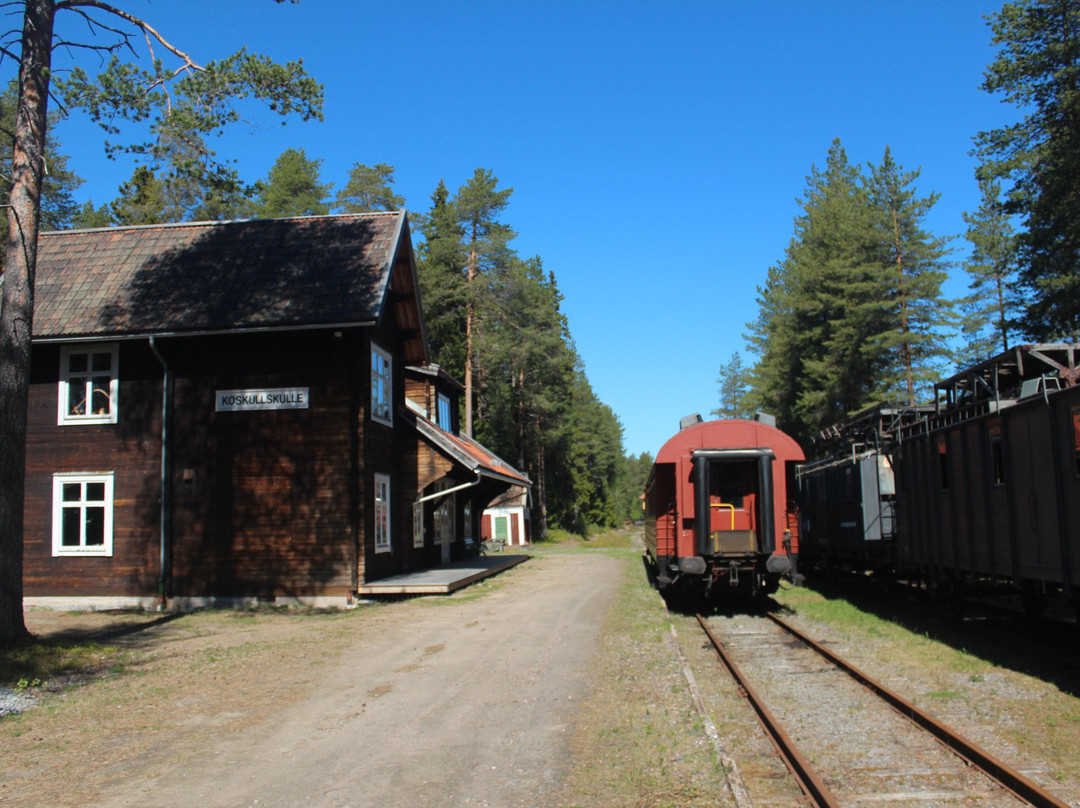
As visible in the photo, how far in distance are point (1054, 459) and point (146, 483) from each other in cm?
1616

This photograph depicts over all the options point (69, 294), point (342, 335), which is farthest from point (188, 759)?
point (69, 294)

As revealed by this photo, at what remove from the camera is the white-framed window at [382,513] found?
18.9 meters

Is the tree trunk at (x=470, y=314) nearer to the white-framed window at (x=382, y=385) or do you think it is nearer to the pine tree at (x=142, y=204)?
the pine tree at (x=142, y=204)

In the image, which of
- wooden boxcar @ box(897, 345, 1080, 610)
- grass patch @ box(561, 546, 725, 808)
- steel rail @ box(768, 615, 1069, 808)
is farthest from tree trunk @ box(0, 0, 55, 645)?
wooden boxcar @ box(897, 345, 1080, 610)

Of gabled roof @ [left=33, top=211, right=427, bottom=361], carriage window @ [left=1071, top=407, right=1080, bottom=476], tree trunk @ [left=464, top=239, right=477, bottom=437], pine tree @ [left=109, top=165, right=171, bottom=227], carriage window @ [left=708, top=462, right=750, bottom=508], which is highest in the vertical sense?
Result: pine tree @ [left=109, top=165, right=171, bottom=227]

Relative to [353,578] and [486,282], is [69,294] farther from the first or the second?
[486,282]

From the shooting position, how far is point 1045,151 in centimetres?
2500

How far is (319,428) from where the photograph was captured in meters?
17.5

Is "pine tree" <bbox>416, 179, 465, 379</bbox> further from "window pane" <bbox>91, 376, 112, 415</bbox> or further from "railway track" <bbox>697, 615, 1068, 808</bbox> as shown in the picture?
"railway track" <bbox>697, 615, 1068, 808</bbox>

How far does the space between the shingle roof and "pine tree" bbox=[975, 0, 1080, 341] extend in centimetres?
1842

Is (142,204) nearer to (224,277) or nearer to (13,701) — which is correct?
(224,277)

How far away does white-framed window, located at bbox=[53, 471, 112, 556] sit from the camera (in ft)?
58.7

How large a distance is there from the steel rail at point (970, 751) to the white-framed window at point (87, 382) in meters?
15.6

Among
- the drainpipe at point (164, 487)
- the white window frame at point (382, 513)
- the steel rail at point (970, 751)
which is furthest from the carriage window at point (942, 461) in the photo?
the drainpipe at point (164, 487)
